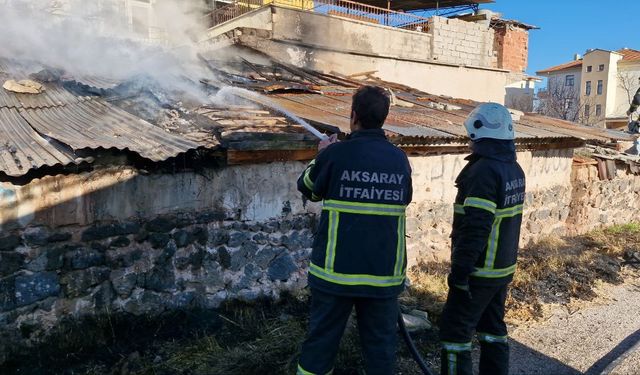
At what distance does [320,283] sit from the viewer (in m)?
2.85

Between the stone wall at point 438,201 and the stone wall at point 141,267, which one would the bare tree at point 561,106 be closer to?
the stone wall at point 438,201

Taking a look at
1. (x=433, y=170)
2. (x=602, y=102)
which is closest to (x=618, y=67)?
(x=602, y=102)

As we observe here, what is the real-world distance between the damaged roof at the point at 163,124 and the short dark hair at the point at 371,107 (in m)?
1.79

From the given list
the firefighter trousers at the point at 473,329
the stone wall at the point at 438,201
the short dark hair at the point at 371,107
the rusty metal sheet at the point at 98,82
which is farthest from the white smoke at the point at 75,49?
the firefighter trousers at the point at 473,329

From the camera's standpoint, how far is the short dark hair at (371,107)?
9.48ft

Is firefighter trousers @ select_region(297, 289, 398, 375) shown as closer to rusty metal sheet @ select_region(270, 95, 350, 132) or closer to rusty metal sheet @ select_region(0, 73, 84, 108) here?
rusty metal sheet @ select_region(270, 95, 350, 132)

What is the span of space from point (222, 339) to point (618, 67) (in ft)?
194

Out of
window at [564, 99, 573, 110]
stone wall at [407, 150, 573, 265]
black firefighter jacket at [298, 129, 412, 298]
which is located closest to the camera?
black firefighter jacket at [298, 129, 412, 298]

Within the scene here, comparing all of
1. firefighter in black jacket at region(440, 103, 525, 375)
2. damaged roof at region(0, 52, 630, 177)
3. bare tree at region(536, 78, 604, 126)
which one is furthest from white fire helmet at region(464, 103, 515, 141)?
bare tree at region(536, 78, 604, 126)

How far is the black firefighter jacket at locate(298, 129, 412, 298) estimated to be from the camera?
2781 millimetres

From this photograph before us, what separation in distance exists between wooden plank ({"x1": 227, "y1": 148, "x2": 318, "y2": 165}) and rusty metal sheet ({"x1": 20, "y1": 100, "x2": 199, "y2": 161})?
43 cm

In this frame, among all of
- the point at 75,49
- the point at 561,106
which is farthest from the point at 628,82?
the point at 75,49

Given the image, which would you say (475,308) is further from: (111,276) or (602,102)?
(602,102)

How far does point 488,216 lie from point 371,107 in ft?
3.72
